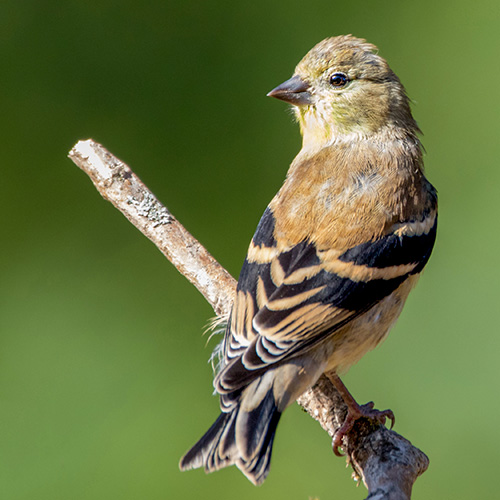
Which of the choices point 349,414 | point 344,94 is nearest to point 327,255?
point 349,414

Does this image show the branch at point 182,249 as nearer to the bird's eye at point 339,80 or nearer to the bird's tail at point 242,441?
the bird's tail at point 242,441

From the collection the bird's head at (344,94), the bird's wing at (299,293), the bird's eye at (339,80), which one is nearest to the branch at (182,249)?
the bird's wing at (299,293)

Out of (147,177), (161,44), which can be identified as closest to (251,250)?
(147,177)

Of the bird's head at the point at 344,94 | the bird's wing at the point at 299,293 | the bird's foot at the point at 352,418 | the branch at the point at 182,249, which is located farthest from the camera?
the bird's head at the point at 344,94

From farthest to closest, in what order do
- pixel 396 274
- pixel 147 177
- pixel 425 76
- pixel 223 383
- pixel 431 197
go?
1. pixel 425 76
2. pixel 147 177
3. pixel 431 197
4. pixel 396 274
5. pixel 223 383

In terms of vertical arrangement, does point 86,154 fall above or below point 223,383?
above

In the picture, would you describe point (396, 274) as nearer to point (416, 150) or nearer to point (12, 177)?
point (416, 150)

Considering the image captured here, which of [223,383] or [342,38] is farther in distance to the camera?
[342,38]

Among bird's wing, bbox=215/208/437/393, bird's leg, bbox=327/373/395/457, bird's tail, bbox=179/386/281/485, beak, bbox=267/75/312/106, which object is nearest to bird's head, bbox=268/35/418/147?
beak, bbox=267/75/312/106
